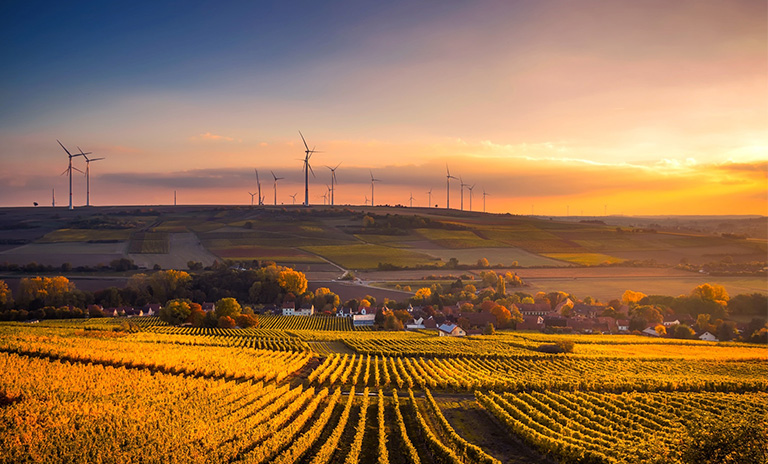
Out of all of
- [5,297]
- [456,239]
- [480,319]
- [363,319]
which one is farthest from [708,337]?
[5,297]

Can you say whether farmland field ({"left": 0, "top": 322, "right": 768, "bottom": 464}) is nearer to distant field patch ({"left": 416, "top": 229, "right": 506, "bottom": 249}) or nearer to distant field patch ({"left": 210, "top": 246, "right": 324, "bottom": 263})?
distant field patch ({"left": 210, "top": 246, "right": 324, "bottom": 263})

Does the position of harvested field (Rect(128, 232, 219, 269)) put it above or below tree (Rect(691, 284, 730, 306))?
above

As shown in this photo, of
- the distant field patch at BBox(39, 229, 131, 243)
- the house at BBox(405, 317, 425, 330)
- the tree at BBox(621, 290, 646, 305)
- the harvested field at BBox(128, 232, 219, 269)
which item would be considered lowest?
the house at BBox(405, 317, 425, 330)

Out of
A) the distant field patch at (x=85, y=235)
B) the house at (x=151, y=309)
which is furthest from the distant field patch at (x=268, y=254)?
the house at (x=151, y=309)

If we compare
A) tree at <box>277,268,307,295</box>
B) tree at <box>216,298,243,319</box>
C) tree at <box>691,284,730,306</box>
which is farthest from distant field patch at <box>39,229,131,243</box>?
tree at <box>691,284,730,306</box>

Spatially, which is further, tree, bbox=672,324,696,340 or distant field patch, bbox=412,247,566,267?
distant field patch, bbox=412,247,566,267

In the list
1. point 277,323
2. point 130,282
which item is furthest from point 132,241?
point 277,323

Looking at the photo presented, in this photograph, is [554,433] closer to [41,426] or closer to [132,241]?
[41,426]
